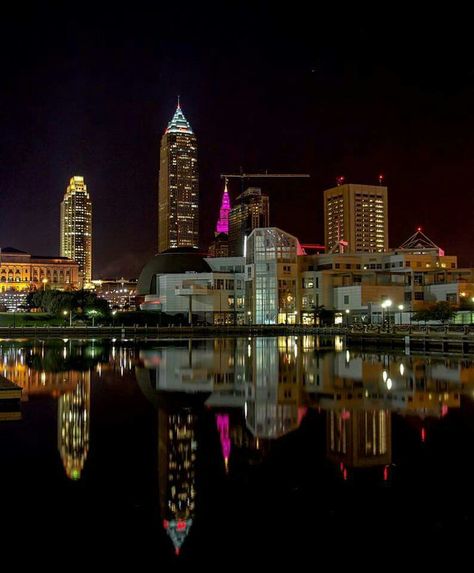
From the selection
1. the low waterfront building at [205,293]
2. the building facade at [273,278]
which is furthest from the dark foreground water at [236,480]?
the low waterfront building at [205,293]

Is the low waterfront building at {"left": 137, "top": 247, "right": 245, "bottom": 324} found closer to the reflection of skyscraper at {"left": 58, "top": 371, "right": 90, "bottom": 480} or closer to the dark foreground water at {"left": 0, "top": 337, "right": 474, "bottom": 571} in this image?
the reflection of skyscraper at {"left": 58, "top": 371, "right": 90, "bottom": 480}

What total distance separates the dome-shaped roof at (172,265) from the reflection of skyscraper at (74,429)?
5145 inches

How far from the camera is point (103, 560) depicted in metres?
8.45

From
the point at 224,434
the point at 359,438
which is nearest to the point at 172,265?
the point at 224,434

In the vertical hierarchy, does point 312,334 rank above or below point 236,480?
above

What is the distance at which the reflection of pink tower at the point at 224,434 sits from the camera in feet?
46.3

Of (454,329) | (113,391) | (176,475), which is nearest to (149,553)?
(176,475)

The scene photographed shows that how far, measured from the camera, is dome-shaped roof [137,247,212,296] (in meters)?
158

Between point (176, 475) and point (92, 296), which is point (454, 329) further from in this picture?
point (92, 296)

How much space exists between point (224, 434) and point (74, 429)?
4.34m

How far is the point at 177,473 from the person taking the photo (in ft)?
41.4

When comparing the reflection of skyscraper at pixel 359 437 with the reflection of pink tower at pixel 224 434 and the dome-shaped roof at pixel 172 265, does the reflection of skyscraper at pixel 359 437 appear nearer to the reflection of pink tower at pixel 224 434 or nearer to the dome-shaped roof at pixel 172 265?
the reflection of pink tower at pixel 224 434

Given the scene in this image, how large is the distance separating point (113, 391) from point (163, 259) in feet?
460

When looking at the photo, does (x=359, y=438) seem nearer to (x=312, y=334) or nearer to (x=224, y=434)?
(x=224, y=434)
